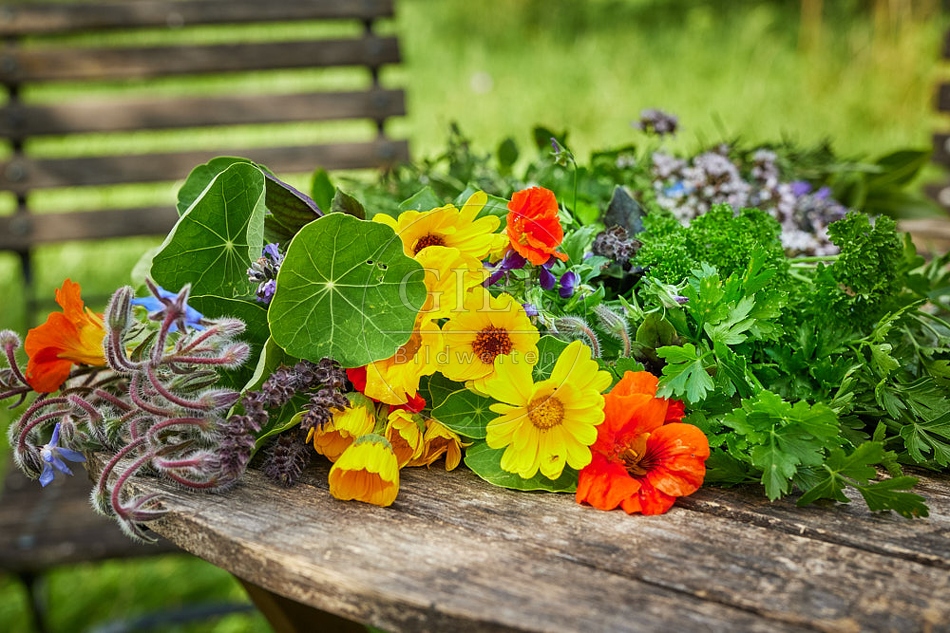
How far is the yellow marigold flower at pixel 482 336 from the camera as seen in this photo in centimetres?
87

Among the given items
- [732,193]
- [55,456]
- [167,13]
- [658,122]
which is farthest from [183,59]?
[55,456]

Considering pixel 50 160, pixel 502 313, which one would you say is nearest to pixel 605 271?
pixel 502 313

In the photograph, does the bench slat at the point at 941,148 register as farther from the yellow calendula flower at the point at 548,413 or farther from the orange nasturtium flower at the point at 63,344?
the orange nasturtium flower at the point at 63,344

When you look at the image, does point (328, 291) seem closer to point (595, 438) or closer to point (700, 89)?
point (595, 438)

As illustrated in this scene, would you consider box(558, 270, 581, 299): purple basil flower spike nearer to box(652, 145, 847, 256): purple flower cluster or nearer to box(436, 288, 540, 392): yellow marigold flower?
box(436, 288, 540, 392): yellow marigold flower

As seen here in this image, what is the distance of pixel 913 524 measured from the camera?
805 mm

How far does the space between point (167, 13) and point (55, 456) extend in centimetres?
219

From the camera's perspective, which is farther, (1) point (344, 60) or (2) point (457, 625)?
(1) point (344, 60)

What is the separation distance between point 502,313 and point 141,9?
7.71 ft

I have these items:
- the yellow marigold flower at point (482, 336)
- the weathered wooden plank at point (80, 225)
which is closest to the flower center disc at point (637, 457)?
the yellow marigold flower at point (482, 336)

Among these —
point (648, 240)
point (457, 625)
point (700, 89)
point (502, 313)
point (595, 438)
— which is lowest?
point (457, 625)

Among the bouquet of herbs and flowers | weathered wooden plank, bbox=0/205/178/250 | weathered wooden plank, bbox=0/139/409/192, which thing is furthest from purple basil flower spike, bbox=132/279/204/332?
weathered wooden plank, bbox=0/139/409/192

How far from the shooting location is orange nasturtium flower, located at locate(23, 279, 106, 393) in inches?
34.5

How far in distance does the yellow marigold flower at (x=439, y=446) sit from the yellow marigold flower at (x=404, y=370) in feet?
0.18
